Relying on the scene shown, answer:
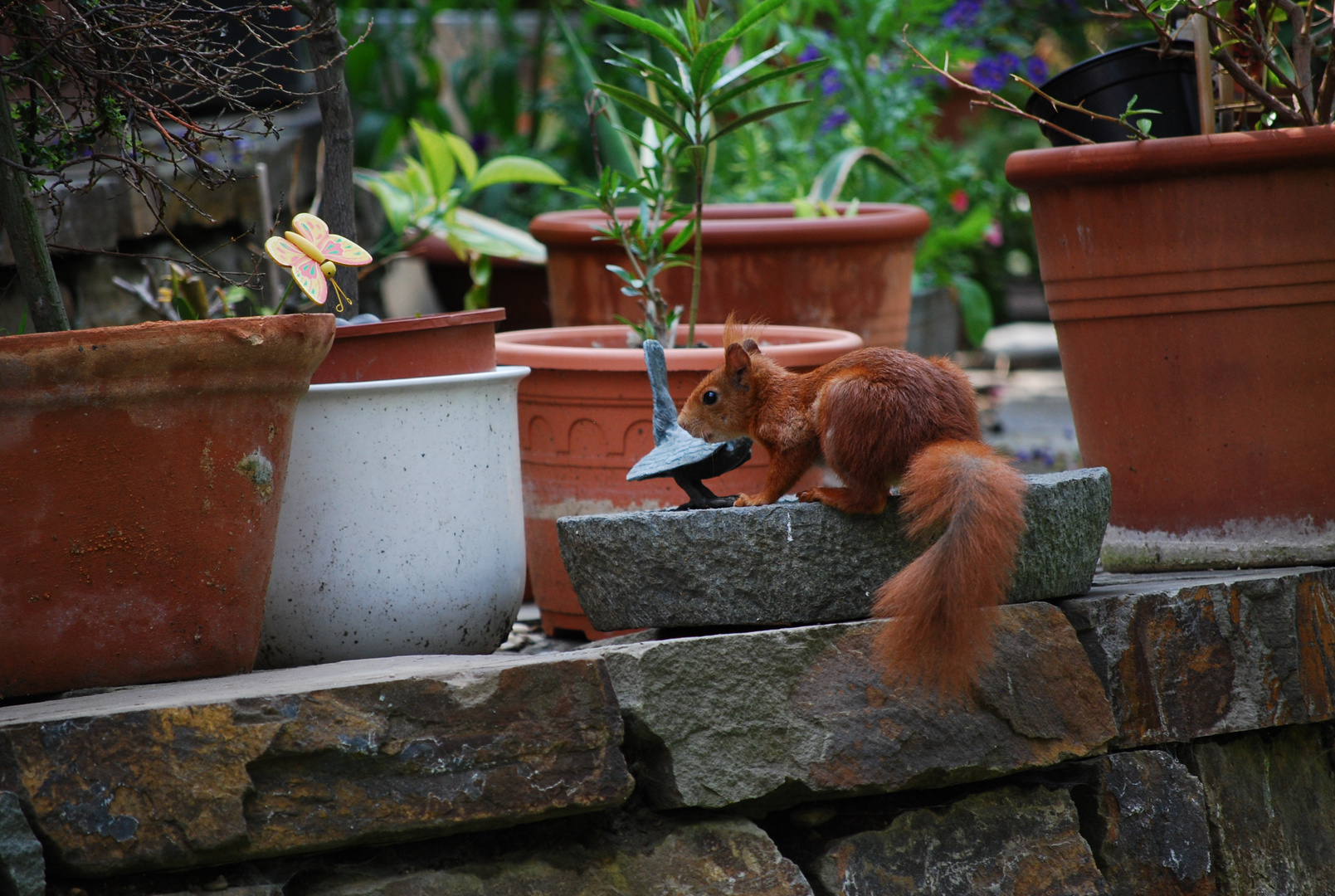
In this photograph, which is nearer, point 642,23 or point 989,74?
point 642,23

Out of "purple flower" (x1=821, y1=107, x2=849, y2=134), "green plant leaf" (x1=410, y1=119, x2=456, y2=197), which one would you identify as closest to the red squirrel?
"green plant leaf" (x1=410, y1=119, x2=456, y2=197)

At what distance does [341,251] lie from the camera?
75.7 inches

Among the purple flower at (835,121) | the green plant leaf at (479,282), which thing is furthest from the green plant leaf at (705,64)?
the purple flower at (835,121)

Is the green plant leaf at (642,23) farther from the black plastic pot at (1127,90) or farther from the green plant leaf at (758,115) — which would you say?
the black plastic pot at (1127,90)

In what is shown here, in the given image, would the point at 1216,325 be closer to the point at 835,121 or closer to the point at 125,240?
the point at 125,240

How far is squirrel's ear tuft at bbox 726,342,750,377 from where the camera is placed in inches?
73.7

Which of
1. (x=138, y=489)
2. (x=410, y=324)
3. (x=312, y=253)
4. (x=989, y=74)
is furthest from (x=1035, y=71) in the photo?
(x=138, y=489)

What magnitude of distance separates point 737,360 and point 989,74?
4154mm

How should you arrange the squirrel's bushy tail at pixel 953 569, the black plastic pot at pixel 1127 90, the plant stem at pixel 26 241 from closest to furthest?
the squirrel's bushy tail at pixel 953 569
the plant stem at pixel 26 241
the black plastic pot at pixel 1127 90

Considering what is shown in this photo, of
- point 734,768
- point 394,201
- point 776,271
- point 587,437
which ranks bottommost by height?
point 734,768

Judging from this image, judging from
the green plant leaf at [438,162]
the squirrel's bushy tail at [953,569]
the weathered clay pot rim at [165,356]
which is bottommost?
the squirrel's bushy tail at [953,569]

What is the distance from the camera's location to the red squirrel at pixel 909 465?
1.65 metres

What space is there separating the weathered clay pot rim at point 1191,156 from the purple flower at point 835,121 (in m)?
3.30

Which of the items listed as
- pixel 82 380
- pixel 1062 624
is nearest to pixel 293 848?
pixel 82 380
